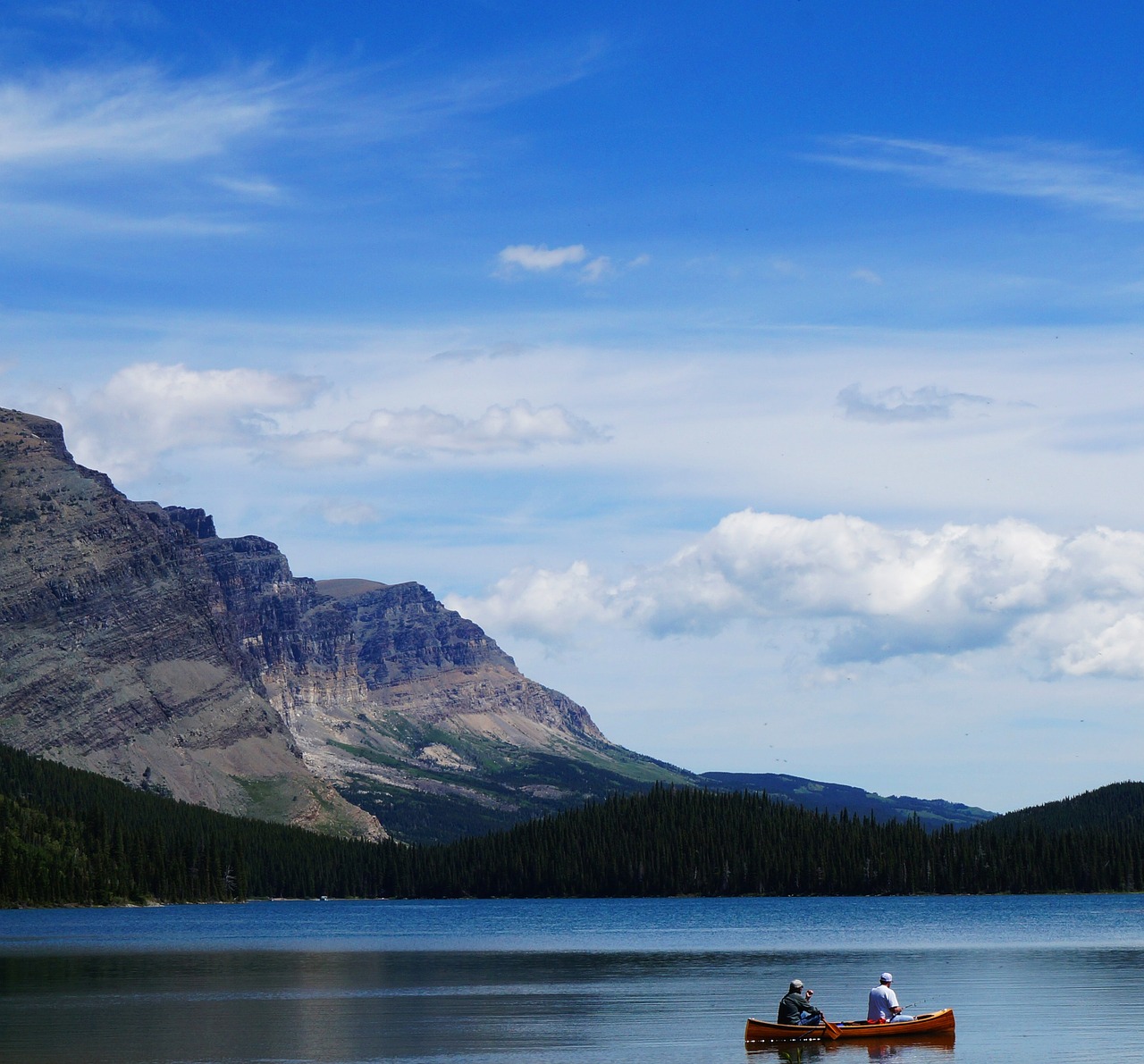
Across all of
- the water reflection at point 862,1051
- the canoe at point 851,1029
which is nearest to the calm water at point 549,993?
the water reflection at point 862,1051

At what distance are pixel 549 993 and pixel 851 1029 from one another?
27119mm

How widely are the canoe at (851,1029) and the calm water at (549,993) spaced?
0.58 m

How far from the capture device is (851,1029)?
2510 inches

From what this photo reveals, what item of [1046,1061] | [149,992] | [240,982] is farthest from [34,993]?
[1046,1061]

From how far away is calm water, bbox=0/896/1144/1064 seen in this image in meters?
60.9

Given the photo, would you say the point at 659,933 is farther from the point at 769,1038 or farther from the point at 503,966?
the point at 769,1038

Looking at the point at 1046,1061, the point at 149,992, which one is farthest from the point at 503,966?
the point at 1046,1061

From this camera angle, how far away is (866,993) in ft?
276

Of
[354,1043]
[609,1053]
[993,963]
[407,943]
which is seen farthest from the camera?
[407,943]

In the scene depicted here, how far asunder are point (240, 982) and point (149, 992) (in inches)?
364

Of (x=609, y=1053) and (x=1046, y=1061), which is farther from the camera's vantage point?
(x=609, y=1053)

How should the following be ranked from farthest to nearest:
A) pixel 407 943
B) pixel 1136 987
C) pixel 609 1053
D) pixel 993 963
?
pixel 407 943 < pixel 993 963 < pixel 1136 987 < pixel 609 1053

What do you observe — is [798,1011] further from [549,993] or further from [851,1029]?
[549,993]

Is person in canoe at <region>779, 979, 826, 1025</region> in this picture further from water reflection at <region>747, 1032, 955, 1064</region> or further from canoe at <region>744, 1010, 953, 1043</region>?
water reflection at <region>747, 1032, 955, 1064</region>
